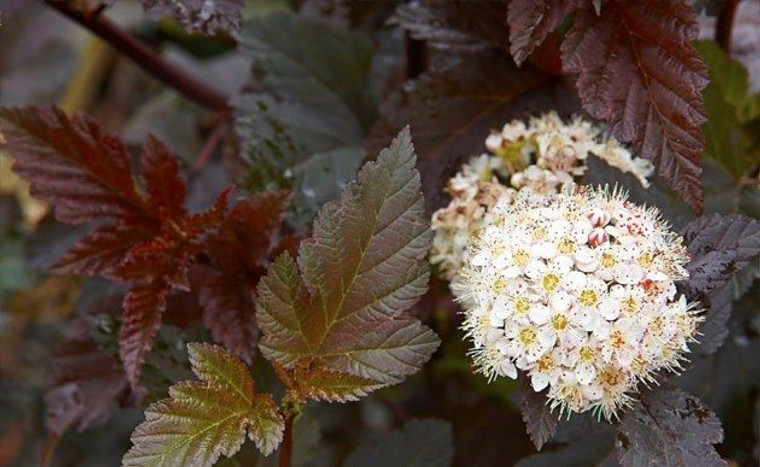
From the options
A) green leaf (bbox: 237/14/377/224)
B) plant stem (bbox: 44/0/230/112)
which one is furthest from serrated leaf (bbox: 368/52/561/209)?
plant stem (bbox: 44/0/230/112)

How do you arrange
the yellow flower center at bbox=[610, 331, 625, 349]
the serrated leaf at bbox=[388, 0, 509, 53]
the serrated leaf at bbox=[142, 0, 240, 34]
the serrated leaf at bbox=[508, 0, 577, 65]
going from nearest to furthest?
the yellow flower center at bbox=[610, 331, 625, 349]
the serrated leaf at bbox=[508, 0, 577, 65]
the serrated leaf at bbox=[142, 0, 240, 34]
the serrated leaf at bbox=[388, 0, 509, 53]

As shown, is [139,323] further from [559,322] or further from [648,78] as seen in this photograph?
[648,78]

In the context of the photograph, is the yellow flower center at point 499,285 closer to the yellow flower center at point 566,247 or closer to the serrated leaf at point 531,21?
the yellow flower center at point 566,247

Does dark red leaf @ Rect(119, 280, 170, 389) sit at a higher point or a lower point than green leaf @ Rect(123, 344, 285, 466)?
lower

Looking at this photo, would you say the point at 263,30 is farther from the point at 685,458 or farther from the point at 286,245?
the point at 685,458

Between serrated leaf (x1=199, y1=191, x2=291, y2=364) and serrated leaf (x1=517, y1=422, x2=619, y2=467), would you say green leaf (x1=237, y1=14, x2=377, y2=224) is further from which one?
serrated leaf (x1=517, y1=422, x2=619, y2=467)

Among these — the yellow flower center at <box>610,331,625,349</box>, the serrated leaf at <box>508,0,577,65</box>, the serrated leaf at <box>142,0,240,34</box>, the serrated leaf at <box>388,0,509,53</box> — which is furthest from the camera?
the serrated leaf at <box>388,0,509,53</box>
